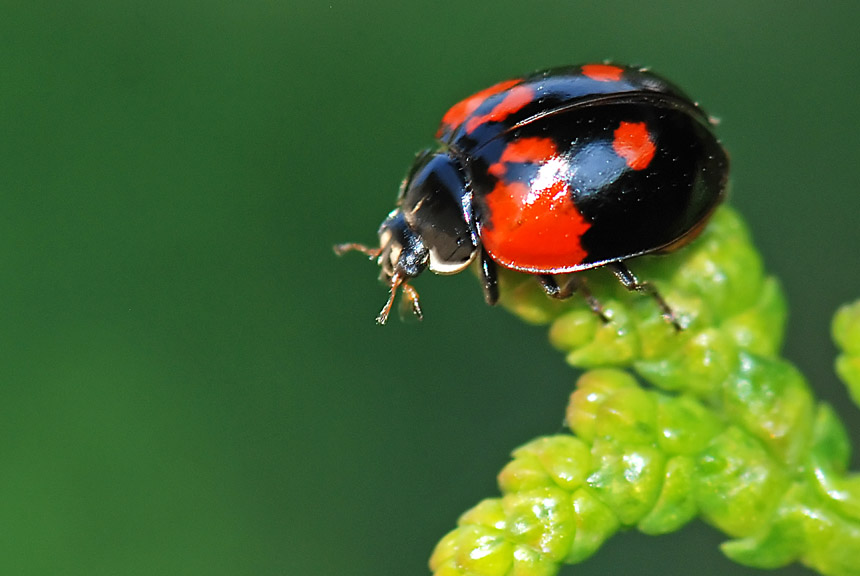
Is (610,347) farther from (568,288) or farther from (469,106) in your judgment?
(469,106)

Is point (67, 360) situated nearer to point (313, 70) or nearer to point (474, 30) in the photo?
point (313, 70)

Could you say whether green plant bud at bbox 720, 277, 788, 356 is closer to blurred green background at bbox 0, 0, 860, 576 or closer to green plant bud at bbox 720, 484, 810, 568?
green plant bud at bbox 720, 484, 810, 568

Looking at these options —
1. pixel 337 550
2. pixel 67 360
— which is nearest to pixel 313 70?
pixel 67 360

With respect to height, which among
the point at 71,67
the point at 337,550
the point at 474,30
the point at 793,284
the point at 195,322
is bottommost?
the point at 337,550

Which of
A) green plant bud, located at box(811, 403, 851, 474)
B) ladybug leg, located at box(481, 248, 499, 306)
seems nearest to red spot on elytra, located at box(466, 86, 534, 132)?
ladybug leg, located at box(481, 248, 499, 306)

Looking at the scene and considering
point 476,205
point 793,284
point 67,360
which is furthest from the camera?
point 793,284

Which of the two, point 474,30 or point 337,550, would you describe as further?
point 474,30
